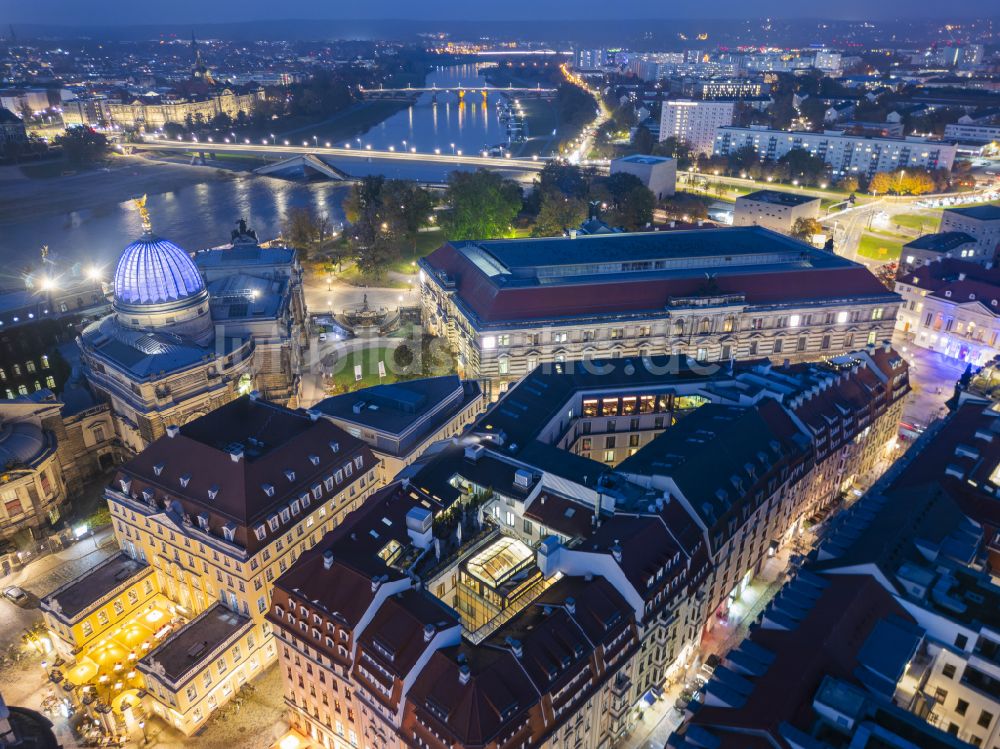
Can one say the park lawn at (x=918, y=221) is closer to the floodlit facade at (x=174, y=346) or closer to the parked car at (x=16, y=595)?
the floodlit facade at (x=174, y=346)

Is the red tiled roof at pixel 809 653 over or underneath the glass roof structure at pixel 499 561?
over

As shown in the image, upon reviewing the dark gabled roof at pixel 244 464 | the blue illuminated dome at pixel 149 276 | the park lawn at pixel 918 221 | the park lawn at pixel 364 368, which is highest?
the blue illuminated dome at pixel 149 276

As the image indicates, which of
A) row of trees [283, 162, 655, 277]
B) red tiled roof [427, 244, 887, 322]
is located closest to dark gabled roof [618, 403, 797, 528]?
red tiled roof [427, 244, 887, 322]

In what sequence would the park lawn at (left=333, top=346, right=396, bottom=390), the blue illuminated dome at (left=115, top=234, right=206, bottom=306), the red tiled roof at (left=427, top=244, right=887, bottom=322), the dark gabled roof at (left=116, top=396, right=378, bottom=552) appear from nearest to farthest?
the dark gabled roof at (left=116, top=396, right=378, bottom=552)
the blue illuminated dome at (left=115, top=234, right=206, bottom=306)
the red tiled roof at (left=427, top=244, right=887, bottom=322)
the park lawn at (left=333, top=346, right=396, bottom=390)

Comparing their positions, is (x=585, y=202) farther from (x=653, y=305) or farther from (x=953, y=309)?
(x=953, y=309)

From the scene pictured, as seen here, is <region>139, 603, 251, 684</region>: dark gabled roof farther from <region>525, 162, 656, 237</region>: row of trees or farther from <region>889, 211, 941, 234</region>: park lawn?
<region>889, 211, 941, 234</region>: park lawn


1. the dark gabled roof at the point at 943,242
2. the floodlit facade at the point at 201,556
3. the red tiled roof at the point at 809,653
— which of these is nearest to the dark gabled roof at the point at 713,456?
the red tiled roof at the point at 809,653
